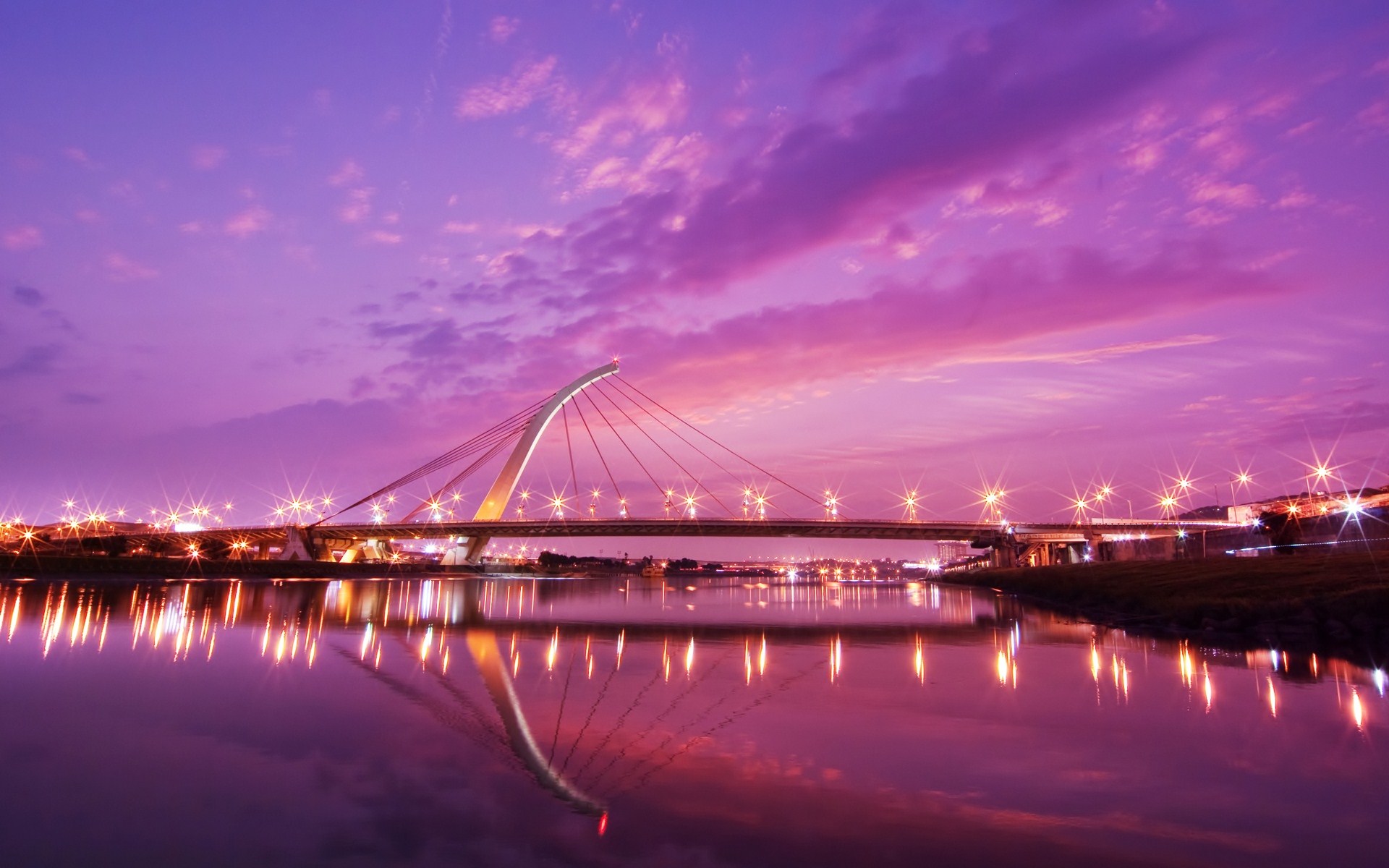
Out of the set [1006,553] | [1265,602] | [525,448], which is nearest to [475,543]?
[525,448]

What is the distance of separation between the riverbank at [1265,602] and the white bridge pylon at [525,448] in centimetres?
6171

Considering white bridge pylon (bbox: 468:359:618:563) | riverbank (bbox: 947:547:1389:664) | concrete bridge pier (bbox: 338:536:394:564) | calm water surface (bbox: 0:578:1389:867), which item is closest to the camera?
calm water surface (bbox: 0:578:1389:867)

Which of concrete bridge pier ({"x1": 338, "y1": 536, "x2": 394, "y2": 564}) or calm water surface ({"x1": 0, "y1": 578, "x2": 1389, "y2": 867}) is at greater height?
concrete bridge pier ({"x1": 338, "y1": 536, "x2": 394, "y2": 564})

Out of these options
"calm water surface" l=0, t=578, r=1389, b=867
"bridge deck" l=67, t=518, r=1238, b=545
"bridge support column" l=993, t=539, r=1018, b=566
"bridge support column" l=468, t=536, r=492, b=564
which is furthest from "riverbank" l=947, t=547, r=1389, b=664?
"bridge support column" l=468, t=536, r=492, b=564

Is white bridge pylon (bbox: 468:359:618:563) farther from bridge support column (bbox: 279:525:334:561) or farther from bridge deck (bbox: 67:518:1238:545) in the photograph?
bridge support column (bbox: 279:525:334:561)

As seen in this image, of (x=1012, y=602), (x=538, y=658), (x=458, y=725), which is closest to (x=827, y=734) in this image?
(x=458, y=725)

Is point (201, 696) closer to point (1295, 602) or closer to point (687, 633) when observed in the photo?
point (687, 633)

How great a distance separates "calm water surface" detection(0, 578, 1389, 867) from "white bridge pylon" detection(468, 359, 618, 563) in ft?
238

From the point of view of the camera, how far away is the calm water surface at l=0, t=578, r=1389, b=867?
7.36 meters

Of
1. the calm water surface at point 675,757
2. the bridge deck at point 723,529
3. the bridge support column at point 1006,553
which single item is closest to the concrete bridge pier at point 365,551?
the bridge deck at point 723,529

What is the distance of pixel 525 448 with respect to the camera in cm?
9456

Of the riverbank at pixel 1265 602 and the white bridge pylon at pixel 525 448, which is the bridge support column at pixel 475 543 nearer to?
the white bridge pylon at pixel 525 448

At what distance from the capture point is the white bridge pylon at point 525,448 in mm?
94688

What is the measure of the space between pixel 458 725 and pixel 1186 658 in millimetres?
17992
